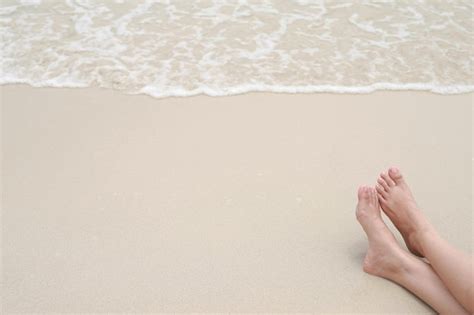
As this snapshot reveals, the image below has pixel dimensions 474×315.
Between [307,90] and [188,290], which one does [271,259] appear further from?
[307,90]

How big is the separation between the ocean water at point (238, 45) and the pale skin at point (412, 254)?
130 centimetres

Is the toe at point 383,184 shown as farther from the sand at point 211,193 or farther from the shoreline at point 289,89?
the shoreline at point 289,89

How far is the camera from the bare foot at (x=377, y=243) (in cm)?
189

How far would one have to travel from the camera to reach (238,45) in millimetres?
3826

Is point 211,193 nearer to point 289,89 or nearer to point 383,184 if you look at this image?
point 383,184

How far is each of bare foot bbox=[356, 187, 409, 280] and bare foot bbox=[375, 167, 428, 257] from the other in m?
0.04

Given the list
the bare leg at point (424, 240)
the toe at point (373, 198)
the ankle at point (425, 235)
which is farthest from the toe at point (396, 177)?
the ankle at point (425, 235)

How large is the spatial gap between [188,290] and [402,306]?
736mm

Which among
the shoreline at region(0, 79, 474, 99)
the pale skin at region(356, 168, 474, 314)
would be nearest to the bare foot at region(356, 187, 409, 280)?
the pale skin at region(356, 168, 474, 314)

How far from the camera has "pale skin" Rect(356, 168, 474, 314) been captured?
171 centimetres

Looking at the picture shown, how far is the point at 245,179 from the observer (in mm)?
2443

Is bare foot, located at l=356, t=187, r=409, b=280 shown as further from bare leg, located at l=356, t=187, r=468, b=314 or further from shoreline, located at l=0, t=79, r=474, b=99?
shoreline, located at l=0, t=79, r=474, b=99

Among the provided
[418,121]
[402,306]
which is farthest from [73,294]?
[418,121]

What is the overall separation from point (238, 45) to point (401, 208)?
7.04 feet
